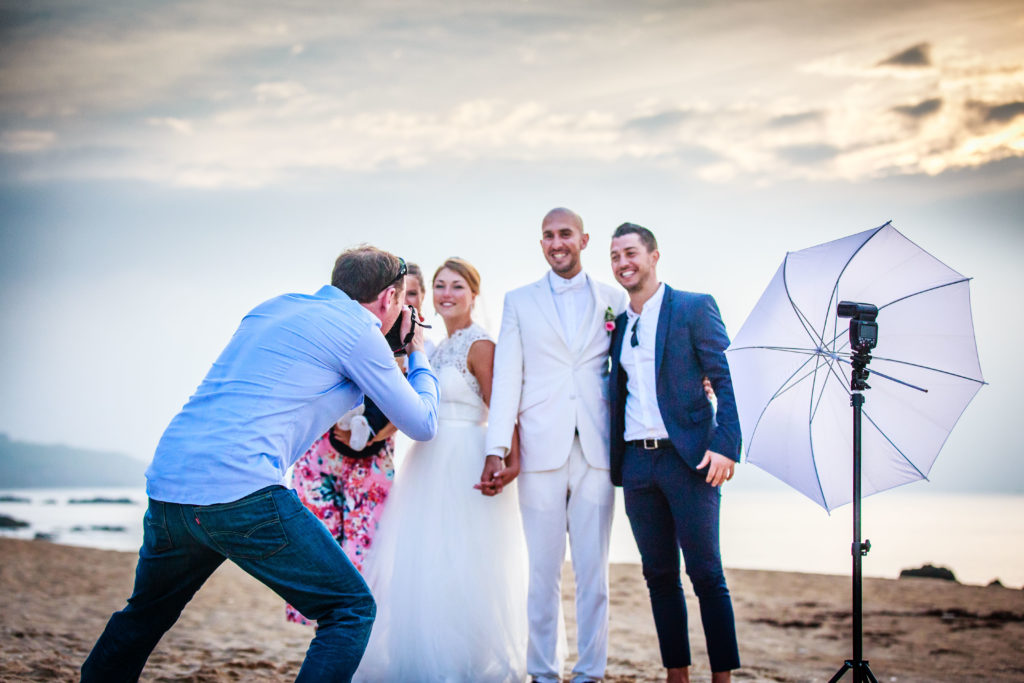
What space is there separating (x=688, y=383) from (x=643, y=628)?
337 centimetres

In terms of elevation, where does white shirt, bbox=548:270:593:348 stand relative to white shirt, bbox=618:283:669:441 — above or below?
above

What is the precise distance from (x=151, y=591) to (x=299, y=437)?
0.64 m

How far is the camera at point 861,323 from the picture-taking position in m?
3.05

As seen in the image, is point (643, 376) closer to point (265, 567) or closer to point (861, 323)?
point (861, 323)

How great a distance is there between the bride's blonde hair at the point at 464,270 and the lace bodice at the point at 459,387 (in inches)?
12.2

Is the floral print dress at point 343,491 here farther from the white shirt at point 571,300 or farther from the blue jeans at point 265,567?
the blue jeans at point 265,567

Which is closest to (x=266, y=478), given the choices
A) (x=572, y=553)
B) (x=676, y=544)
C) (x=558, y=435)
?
(x=558, y=435)

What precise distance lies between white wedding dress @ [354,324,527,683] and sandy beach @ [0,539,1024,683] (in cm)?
91

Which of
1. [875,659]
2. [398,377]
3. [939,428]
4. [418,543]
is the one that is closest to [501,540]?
[418,543]

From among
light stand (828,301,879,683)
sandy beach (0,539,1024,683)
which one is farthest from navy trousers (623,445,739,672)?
sandy beach (0,539,1024,683)

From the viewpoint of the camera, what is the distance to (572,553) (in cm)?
415

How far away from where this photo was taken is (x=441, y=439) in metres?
4.43

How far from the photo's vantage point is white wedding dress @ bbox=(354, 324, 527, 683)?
399cm

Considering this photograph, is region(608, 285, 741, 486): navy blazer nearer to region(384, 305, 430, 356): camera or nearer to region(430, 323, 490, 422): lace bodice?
region(430, 323, 490, 422): lace bodice
